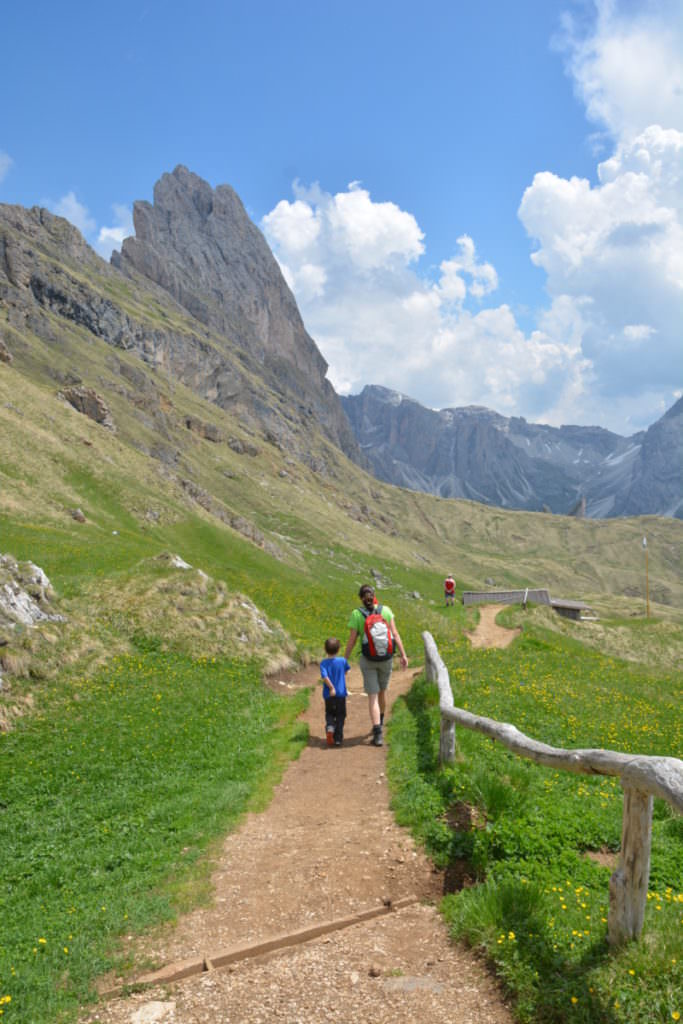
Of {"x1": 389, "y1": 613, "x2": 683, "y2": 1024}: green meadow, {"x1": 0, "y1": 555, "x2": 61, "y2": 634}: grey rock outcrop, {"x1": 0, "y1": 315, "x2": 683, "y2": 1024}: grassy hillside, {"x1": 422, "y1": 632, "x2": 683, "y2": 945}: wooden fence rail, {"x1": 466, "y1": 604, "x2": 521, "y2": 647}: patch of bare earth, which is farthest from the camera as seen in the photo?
{"x1": 466, "y1": 604, "x2": 521, "y2": 647}: patch of bare earth

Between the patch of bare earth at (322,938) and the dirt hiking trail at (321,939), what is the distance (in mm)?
13

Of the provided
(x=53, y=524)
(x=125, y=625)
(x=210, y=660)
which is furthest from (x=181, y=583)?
(x=53, y=524)

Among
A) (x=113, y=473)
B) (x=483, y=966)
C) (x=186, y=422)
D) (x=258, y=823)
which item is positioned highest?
(x=186, y=422)

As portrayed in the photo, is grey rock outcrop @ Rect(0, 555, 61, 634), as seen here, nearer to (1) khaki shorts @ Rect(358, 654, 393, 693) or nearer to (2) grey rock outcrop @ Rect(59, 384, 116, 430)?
(1) khaki shorts @ Rect(358, 654, 393, 693)

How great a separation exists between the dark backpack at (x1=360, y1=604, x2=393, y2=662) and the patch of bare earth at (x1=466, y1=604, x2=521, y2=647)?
648 inches

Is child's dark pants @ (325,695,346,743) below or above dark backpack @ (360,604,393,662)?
below

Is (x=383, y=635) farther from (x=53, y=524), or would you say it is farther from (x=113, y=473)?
(x=113, y=473)

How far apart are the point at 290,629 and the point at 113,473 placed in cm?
4641

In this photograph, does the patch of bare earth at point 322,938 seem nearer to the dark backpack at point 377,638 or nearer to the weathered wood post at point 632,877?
the weathered wood post at point 632,877

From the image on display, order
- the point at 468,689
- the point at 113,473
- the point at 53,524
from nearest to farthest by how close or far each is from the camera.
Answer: the point at 468,689
the point at 53,524
the point at 113,473

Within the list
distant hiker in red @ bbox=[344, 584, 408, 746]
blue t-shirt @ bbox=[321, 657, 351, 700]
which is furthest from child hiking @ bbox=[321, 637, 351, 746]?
distant hiker in red @ bbox=[344, 584, 408, 746]

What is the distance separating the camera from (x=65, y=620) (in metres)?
18.8

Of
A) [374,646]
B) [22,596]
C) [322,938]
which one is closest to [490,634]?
[374,646]

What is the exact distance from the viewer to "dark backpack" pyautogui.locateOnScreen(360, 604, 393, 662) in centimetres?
1336
